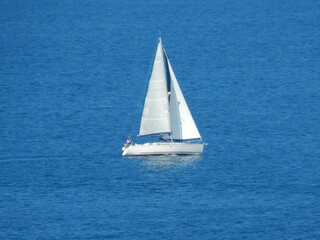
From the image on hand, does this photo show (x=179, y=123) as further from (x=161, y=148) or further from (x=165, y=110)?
(x=161, y=148)

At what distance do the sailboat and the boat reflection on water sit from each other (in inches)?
19.8

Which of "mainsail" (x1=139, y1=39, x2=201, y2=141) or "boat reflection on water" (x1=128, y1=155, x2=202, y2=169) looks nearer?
Result: "boat reflection on water" (x1=128, y1=155, x2=202, y2=169)

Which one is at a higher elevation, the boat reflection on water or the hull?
the hull

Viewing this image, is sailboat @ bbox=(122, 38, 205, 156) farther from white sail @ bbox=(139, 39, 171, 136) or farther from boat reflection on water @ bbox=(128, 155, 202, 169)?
boat reflection on water @ bbox=(128, 155, 202, 169)

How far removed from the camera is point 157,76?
157375 mm

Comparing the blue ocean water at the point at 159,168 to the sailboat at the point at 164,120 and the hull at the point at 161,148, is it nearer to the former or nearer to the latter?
the hull at the point at 161,148

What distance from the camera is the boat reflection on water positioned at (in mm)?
155125

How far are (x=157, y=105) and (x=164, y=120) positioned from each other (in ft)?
5.79

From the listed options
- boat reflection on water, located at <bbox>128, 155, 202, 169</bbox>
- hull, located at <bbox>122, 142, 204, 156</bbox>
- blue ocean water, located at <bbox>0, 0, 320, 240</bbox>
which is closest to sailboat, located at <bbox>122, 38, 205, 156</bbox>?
hull, located at <bbox>122, 142, 204, 156</bbox>

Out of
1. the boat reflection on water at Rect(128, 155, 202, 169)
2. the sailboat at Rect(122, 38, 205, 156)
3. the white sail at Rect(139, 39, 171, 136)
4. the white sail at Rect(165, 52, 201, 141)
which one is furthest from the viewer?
the white sail at Rect(165, 52, 201, 141)

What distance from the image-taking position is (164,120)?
Result: 159m

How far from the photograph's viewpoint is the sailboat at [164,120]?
157 meters

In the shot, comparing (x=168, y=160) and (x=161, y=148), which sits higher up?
(x=161, y=148)

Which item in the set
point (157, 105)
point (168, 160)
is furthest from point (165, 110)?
point (168, 160)
